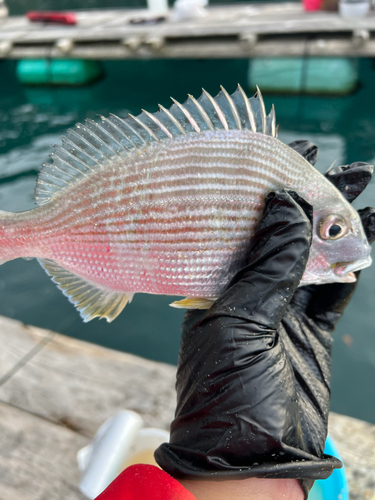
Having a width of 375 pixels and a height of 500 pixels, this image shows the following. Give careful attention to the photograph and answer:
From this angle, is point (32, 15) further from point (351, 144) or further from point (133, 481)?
point (133, 481)

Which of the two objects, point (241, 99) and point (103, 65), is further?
point (103, 65)

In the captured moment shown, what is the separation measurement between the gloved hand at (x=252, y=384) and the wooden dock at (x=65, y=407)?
24.1 inches

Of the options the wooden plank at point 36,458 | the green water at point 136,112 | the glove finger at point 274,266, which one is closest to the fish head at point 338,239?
the glove finger at point 274,266

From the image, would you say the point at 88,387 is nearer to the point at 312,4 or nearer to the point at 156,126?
the point at 156,126

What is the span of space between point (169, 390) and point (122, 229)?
1.20 meters

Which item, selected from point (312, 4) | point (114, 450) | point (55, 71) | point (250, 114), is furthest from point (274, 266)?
point (312, 4)

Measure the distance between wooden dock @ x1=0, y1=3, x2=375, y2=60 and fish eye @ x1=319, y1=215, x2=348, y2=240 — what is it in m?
6.04

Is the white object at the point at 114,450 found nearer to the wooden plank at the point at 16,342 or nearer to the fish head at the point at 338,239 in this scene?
the wooden plank at the point at 16,342

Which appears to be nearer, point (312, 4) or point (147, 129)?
point (147, 129)

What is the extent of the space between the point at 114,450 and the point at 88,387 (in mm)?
550

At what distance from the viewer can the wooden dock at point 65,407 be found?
1.68 meters

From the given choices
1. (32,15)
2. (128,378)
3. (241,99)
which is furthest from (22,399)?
(32,15)

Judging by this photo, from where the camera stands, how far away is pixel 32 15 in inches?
355

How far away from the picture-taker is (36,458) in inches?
69.6
